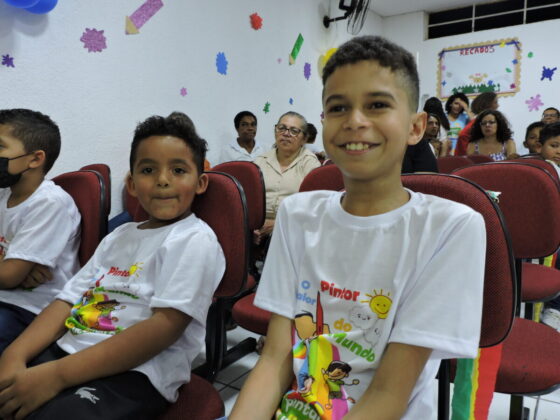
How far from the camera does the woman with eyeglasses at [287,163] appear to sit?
2977mm

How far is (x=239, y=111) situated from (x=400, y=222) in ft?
11.8

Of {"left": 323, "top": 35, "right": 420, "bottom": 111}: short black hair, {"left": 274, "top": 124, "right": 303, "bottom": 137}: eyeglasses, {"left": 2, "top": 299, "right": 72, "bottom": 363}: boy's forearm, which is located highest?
{"left": 274, "top": 124, "right": 303, "bottom": 137}: eyeglasses

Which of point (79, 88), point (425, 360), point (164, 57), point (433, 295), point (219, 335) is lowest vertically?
point (219, 335)

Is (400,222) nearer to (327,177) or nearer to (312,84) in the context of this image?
(327,177)

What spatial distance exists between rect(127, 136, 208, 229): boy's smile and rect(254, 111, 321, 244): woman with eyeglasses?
68.6 inches

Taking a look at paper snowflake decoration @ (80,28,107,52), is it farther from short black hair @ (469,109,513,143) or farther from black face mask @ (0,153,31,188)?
short black hair @ (469,109,513,143)

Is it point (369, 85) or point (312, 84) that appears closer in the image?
point (369, 85)

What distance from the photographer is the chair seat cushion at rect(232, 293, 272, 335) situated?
129 cm

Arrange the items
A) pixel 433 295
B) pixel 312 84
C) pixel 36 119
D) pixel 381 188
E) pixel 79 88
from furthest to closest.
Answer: pixel 312 84, pixel 79 88, pixel 36 119, pixel 381 188, pixel 433 295

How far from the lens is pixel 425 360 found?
2.34 ft

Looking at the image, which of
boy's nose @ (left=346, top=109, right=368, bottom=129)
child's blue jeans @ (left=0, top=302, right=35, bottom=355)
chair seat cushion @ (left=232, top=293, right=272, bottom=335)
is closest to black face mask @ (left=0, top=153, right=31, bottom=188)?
child's blue jeans @ (left=0, top=302, right=35, bottom=355)

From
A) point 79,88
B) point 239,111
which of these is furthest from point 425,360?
point 239,111

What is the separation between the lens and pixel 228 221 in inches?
47.2

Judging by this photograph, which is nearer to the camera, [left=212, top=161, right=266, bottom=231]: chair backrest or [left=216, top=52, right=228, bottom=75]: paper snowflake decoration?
[left=212, top=161, right=266, bottom=231]: chair backrest
